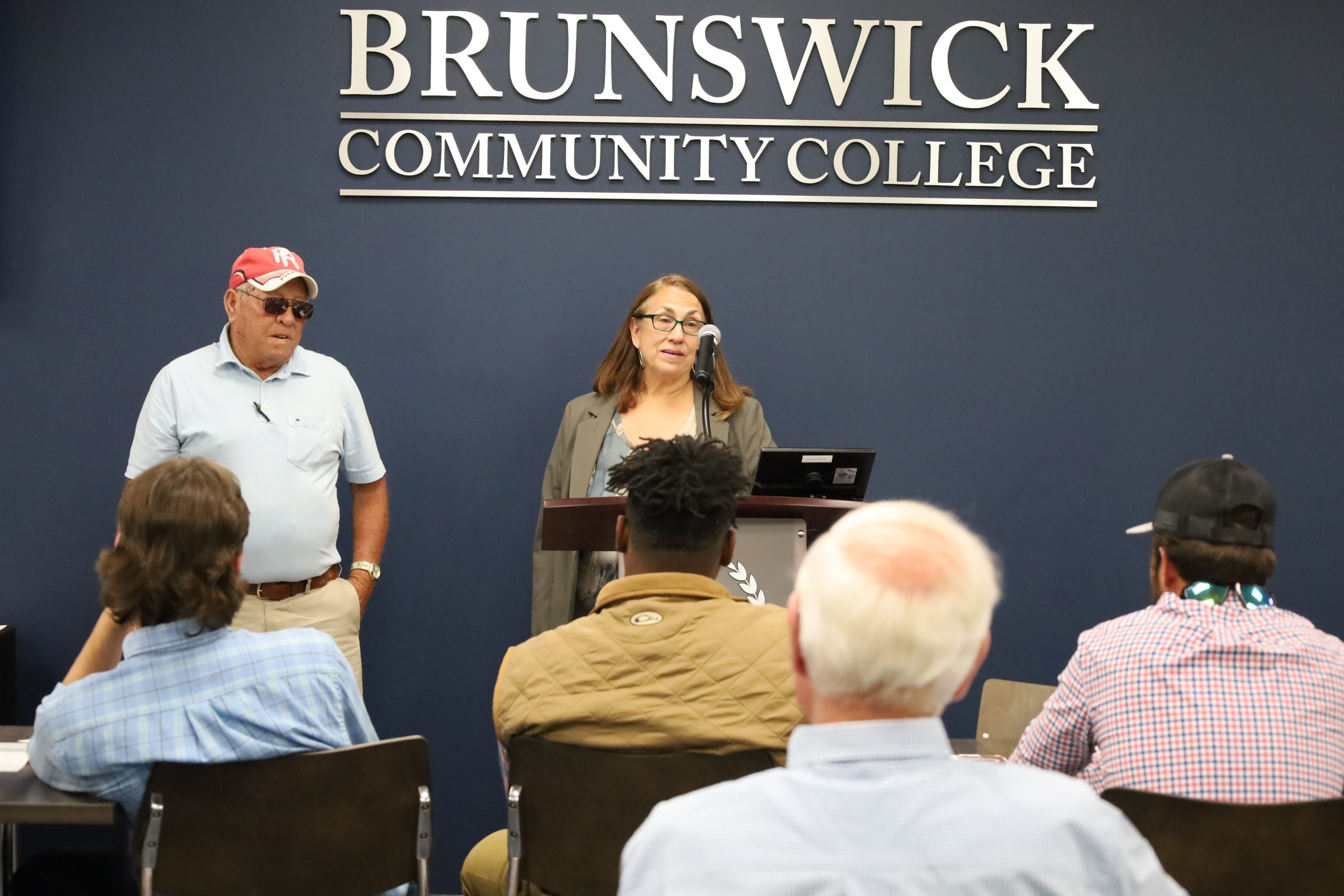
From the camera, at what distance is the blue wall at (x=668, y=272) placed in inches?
159

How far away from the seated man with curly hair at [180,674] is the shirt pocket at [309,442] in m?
1.36

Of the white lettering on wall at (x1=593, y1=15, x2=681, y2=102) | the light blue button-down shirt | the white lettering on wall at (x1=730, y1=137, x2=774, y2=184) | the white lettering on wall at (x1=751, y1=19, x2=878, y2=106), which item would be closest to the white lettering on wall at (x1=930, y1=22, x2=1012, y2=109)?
the white lettering on wall at (x1=751, y1=19, x2=878, y2=106)

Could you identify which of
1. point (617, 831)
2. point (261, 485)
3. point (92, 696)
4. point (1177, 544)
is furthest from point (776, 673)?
point (261, 485)

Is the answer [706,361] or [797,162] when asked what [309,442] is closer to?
[706,361]

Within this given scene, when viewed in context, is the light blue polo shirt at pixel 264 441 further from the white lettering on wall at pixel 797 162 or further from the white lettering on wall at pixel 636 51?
the white lettering on wall at pixel 797 162

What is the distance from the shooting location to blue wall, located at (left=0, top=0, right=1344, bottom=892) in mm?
4047

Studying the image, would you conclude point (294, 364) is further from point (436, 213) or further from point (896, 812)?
point (896, 812)

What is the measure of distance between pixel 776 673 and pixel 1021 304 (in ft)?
8.48

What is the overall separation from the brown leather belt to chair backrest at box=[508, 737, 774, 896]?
1.62 m

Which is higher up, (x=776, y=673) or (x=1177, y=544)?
(x=1177, y=544)

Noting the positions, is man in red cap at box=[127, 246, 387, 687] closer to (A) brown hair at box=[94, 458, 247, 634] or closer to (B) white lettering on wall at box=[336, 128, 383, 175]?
(B) white lettering on wall at box=[336, 128, 383, 175]

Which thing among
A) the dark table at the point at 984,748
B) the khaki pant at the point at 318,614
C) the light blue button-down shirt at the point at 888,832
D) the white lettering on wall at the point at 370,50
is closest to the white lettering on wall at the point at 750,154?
the white lettering on wall at the point at 370,50

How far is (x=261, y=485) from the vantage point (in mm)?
3400

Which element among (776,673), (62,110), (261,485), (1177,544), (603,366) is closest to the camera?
(776,673)
